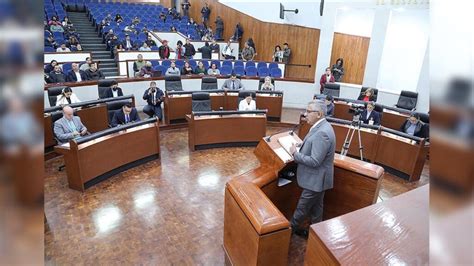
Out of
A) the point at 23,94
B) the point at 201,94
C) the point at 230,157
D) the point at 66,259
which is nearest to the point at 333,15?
the point at 201,94

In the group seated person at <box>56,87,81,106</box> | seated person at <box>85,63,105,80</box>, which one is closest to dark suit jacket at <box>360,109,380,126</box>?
seated person at <box>56,87,81,106</box>

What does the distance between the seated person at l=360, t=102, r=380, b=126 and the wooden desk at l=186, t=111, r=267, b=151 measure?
79.9 inches

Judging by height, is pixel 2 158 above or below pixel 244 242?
above

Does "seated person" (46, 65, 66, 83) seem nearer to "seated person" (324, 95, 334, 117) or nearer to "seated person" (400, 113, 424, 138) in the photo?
"seated person" (324, 95, 334, 117)

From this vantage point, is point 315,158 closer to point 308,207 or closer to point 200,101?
point 308,207

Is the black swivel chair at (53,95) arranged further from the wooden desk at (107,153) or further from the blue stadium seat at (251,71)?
the blue stadium seat at (251,71)

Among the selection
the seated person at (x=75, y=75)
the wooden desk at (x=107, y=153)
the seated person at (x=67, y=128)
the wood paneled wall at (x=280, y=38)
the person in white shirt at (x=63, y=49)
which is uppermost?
the wood paneled wall at (x=280, y=38)

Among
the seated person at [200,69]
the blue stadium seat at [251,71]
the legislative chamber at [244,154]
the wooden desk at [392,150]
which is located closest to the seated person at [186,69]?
the legislative chamber at [244,154]

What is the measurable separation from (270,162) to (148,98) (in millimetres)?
4415

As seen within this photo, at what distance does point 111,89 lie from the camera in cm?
698

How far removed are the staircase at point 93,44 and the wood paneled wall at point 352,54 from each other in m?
7.80

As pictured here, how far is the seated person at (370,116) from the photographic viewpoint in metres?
6.39

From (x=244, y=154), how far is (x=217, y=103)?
2091 millimetres

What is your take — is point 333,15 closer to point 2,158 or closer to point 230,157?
point 230,157
